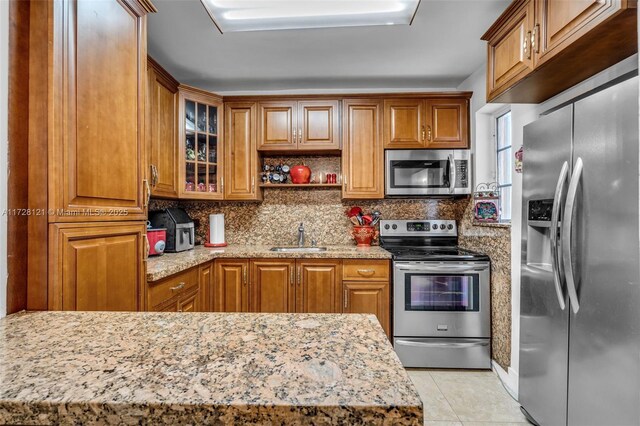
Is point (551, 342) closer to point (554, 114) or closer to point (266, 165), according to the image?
point (554, 114)

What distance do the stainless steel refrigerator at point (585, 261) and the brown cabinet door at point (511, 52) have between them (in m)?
0.31

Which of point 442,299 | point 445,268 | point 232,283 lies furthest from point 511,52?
point 232,283

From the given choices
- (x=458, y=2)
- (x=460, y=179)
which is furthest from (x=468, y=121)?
(x=458, y=2)

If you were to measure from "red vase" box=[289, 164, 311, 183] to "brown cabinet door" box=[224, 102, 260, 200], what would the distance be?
368 millimetres

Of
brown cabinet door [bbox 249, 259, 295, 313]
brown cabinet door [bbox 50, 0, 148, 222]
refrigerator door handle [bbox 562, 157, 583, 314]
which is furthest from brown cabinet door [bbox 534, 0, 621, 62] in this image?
brown cabinet door [bbox 249, 259, 295, 313]

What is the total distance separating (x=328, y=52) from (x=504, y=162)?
1676mm

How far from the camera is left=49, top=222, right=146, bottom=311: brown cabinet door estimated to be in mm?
1010

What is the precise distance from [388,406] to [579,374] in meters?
1.36

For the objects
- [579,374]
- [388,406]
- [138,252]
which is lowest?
[579,374]

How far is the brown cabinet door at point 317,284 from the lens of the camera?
2.66m

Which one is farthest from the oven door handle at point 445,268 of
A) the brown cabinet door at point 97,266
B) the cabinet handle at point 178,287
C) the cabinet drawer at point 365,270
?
the brown cabinet door at point 97,266

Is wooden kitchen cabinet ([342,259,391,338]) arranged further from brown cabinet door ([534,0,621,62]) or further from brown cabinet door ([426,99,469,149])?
brown cabinet door ([534,0,621,62])

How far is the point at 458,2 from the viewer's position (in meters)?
1.87

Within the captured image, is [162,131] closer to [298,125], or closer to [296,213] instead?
[298,125]
